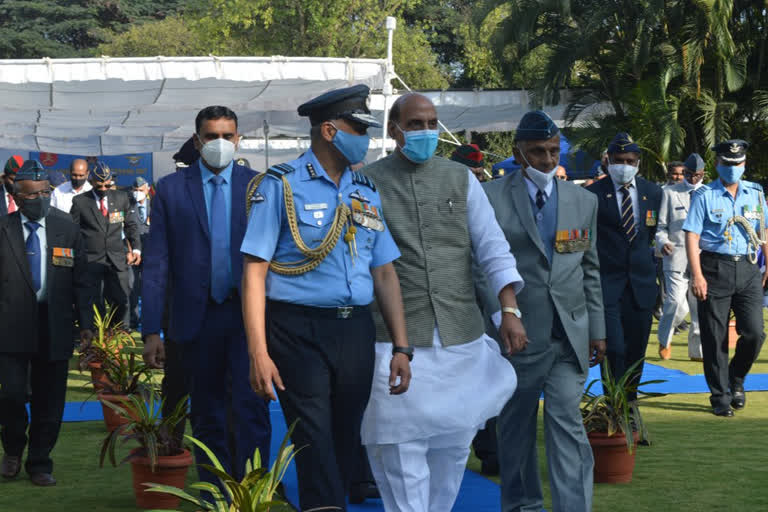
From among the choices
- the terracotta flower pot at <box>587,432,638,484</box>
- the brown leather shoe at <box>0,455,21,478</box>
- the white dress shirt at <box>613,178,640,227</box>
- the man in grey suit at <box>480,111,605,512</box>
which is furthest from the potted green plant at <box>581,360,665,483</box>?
the brown leather shoe at <box>0,455,21,478</box>

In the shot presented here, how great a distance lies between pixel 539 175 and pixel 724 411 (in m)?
4.33

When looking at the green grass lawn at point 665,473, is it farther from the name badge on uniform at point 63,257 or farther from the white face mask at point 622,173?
the white face mask at point 622,173

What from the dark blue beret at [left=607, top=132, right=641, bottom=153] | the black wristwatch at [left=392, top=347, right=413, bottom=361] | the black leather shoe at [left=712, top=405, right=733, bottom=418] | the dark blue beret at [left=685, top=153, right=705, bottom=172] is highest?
the dark blue beret at [left=685, top=153, right=705, bottom=172]

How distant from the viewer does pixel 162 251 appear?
5.52 meters

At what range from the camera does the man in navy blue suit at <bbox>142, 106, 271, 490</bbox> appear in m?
5.36

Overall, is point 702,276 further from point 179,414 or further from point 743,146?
point 179,414

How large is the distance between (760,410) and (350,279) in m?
5.92

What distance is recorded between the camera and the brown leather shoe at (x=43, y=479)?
6.79m

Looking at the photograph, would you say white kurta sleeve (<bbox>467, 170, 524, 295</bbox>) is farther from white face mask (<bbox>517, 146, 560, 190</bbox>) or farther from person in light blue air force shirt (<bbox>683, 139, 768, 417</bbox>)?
person in light blue air force shirt (<bbox>683, 139, 768, 417</bbox>)

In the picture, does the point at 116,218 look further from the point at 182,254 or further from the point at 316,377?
the point at 316,377

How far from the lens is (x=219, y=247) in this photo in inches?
214

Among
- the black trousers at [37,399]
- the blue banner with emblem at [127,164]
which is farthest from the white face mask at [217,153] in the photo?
the blue banner with emblem at [127,164]

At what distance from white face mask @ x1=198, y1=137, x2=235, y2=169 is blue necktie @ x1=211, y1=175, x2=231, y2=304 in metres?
0.08

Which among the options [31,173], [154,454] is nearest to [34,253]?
[31,173]
